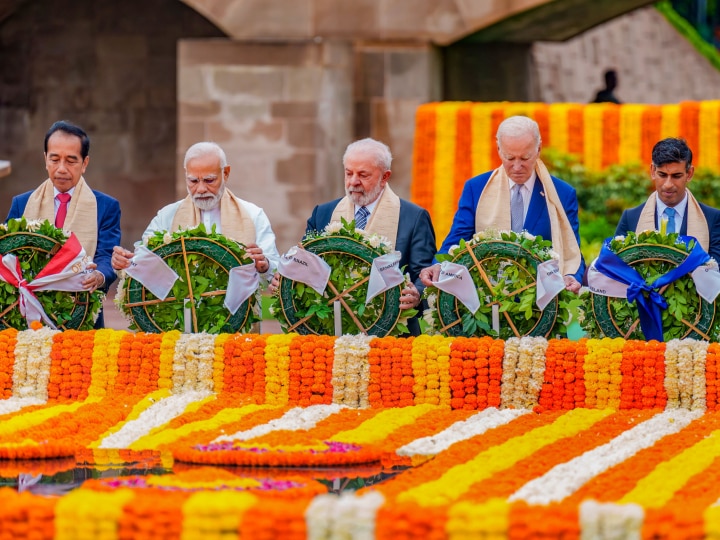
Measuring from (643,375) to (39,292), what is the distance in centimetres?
278

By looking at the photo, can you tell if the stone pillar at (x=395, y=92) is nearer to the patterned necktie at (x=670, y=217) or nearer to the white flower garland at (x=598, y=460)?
the patterned necktie at (x=670, y=217)

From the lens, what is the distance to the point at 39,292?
7.16 meters

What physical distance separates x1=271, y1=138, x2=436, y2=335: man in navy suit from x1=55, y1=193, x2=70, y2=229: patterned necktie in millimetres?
1198

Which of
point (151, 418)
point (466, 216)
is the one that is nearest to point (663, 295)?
point (466, 216)

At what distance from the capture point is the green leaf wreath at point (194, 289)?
698 cm

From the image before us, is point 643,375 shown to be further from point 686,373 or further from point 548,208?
point 548,208

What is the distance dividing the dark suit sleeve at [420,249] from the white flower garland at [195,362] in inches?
41.4

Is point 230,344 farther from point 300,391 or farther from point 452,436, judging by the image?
point 452,436

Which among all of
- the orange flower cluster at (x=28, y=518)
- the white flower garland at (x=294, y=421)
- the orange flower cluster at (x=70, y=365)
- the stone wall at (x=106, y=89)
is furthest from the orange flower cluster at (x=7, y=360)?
the stone wall at (x=106, y=89)

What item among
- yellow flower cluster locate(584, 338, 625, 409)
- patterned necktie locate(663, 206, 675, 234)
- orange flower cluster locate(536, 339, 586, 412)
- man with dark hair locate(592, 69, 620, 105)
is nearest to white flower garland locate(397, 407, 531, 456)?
orange flower cluster locate(536, 339, 586, 412)

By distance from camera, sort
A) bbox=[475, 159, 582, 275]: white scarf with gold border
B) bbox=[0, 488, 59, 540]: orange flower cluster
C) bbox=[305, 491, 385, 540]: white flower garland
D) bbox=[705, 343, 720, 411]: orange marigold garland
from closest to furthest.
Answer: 1. bbox=[305, 491, 385, 540]: white flower garland
2. bbox=[0, 488, 59, 540]: orange flower cluster
3. bbox=[705, 343, 720, 411]: orange marigold garland
4. bbox=[475, 159, 582, 275]: white scarf with gold border

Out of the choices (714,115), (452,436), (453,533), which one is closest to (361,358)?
(452,436)

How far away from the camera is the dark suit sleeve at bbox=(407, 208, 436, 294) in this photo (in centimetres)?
729

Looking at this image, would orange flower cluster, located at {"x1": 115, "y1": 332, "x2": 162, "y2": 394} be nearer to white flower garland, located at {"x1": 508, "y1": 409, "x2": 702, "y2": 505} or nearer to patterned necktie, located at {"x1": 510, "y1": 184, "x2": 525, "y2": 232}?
patterned necktie, located at {"x1": 510, "y1": 184, "x2": 525, "y2": 232}
